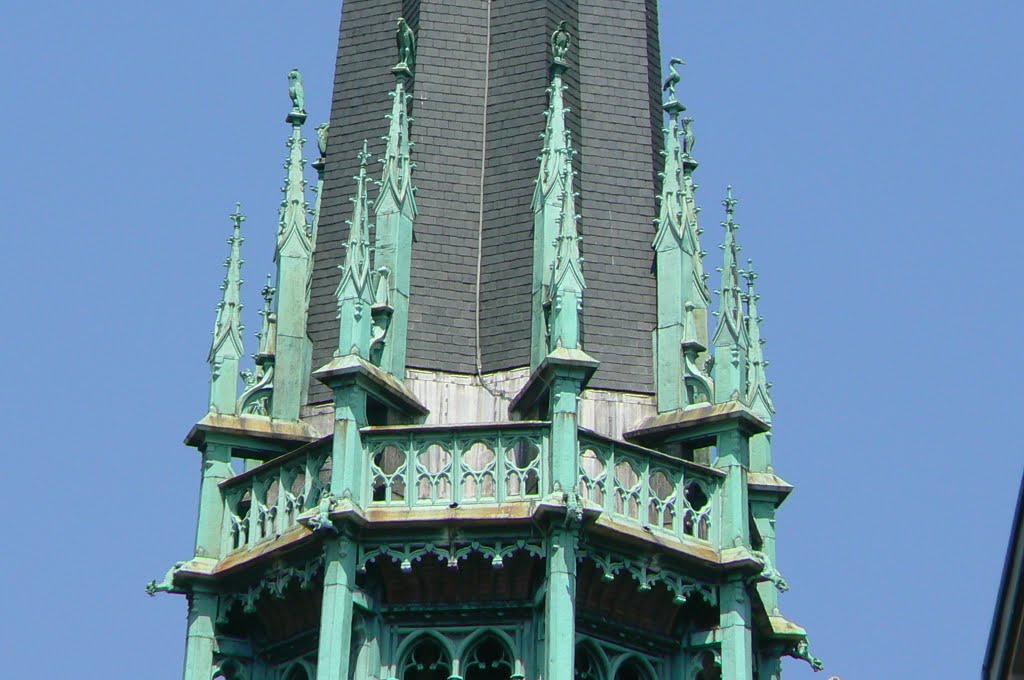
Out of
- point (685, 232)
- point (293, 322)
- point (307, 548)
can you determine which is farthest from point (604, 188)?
point (307, 548)

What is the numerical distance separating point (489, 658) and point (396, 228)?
613 cm

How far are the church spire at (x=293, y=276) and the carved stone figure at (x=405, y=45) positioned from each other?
61.9 inches

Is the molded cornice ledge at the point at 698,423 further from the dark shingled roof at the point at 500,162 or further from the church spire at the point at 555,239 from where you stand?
the church spire at the point at 555,239

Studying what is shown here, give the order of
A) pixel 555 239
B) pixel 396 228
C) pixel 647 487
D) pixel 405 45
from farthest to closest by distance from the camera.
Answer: pixel 405 45, pixel 396 228, pixel 555 239, pixel 647 487

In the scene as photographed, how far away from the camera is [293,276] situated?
4403 centimetres

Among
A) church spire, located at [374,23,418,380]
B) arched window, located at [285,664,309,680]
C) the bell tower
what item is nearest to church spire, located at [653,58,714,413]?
the bell tower

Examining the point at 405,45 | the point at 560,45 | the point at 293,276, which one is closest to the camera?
the point at 293,276

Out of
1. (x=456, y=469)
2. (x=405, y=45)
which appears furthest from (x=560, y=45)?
(x=456, y=469)

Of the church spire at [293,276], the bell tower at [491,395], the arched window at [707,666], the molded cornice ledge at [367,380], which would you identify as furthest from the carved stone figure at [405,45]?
the arched window at [707,666]

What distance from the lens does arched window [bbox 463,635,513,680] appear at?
39781 millimetres

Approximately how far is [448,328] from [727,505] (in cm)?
460

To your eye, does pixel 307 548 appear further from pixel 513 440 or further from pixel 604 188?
pixel 604 188

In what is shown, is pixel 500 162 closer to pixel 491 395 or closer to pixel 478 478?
pixel 491 395

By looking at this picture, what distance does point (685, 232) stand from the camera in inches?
1726
